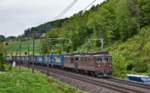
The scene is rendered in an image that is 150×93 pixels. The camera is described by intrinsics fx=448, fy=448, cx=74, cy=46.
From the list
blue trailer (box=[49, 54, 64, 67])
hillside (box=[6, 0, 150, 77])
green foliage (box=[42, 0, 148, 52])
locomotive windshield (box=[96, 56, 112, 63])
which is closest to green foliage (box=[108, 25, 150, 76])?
hillside (box=[6, 0, 150, 77])

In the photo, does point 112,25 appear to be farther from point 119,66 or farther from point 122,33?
point 119,66

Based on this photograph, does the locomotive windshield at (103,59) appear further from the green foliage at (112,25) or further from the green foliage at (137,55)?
the green foliage at (112,25)

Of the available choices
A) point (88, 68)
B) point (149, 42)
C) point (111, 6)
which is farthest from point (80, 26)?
point (88, 68)

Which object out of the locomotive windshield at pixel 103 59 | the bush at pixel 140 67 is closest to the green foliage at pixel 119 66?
the bush at pixel 140 67

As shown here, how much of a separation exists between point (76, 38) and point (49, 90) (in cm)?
10071

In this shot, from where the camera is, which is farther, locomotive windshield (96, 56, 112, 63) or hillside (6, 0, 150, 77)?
hillside (6, 0, 150, 77)

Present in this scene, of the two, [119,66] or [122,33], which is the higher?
[122,33]

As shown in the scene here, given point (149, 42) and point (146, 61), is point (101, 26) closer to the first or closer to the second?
point (149, 42)

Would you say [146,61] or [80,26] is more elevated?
[80,26]

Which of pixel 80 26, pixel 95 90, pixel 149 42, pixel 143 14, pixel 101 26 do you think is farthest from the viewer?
pixel 80 26

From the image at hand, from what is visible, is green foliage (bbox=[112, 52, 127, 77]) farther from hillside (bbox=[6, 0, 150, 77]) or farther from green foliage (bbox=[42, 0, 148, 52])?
green foliage (bbox=[42, 0, 148, 52])

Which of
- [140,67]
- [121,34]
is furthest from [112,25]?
[140,67]

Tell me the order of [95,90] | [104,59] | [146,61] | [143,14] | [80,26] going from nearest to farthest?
1. [95,90]
2. [104,59]
3. [146,61]
4. [143,14]
5. [80,26]

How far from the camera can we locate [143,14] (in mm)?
107375
